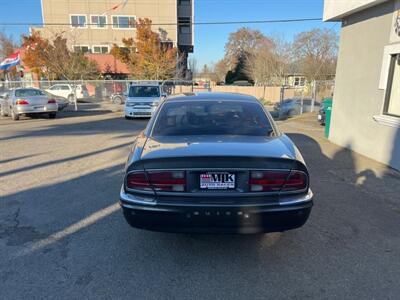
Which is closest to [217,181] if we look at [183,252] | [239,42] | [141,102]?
[183,252]

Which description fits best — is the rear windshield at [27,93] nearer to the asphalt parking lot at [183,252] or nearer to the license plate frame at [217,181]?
the asphalt parking lot at [183,252]

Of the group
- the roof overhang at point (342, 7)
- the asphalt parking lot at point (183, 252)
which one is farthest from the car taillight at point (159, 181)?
the roof overhang at point (342, 7)

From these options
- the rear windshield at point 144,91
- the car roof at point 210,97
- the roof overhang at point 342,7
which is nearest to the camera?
the car roof at point 210,97

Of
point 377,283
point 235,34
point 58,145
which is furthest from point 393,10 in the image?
point 235,34

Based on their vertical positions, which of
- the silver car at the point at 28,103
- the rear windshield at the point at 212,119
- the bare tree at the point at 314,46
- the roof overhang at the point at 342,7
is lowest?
the silver car at the point at 28,103

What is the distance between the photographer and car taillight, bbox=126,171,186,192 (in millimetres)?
2793

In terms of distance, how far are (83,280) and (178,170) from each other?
4.32 ft

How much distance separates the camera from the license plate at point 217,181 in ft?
9.14

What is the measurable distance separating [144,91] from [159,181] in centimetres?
1403

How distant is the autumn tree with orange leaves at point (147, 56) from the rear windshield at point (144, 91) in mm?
17972

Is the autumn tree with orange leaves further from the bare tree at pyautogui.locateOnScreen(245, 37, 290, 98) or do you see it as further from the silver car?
the silver car

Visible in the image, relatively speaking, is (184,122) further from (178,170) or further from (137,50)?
(137,50)

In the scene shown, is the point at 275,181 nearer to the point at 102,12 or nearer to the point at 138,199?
the point at 138,199

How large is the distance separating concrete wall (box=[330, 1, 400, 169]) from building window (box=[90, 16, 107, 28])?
1609 inches
